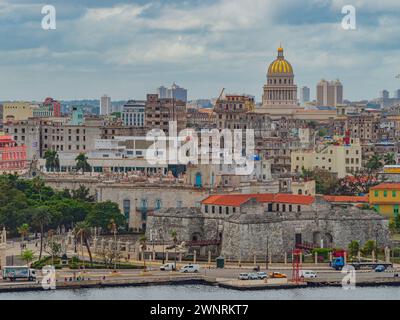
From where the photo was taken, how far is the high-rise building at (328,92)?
544 feet

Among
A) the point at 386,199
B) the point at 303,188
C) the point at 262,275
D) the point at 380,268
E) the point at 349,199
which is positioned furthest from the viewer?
the point at 303,188

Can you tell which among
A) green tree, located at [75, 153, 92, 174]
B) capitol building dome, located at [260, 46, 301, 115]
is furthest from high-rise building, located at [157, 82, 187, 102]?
green tree, located at [75, 153, 92, 174]

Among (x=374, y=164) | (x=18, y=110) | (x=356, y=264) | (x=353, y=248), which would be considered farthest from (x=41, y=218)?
(x=18, y=110)

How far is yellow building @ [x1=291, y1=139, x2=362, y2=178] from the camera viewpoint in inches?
3172

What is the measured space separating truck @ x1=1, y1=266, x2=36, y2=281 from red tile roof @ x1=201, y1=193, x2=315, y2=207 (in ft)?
25.6

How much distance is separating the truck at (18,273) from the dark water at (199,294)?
52.7 inches

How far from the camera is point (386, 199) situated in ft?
206

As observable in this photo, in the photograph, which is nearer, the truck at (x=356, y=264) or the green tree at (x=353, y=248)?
the truck at (x=356, y=264)

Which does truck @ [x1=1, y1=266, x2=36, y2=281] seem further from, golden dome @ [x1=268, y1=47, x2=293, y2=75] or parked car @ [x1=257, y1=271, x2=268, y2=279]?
golden dome @ [x1=268, y1=47, x2=293, y2=75]

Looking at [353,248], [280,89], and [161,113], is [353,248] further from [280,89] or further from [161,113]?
[280,89]

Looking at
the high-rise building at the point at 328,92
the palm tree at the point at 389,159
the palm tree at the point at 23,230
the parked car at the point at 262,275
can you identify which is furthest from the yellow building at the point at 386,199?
the high-rise building at the point at 328,92

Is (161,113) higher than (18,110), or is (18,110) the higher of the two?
(18,110)

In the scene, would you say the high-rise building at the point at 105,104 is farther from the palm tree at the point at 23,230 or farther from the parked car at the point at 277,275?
the parked car at the point at 277,275

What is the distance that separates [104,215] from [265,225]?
774 cm
